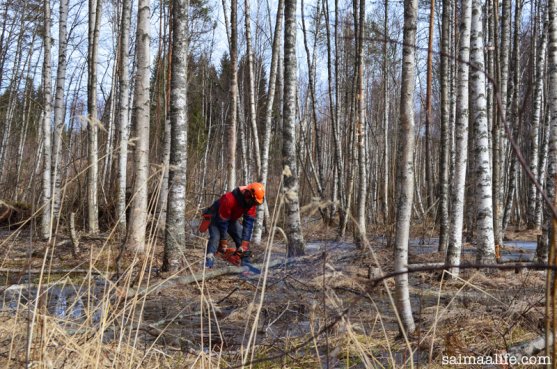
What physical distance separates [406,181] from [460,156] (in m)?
4.36

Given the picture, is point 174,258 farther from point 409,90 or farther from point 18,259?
point 409,90

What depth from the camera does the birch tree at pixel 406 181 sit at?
3.21m

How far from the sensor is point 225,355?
323cm

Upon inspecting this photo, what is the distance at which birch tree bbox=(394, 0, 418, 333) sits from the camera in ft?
10.5

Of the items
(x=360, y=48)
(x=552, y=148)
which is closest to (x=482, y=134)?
(x=552, y=148)

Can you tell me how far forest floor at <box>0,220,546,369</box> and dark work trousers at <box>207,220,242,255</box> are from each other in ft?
2.72

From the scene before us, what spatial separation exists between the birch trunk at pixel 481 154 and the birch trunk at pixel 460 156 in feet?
0.61

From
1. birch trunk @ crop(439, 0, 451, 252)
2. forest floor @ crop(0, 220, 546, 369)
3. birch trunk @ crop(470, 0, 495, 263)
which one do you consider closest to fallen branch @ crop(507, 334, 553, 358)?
forest floor @ crop(0, 220, 546, 369)

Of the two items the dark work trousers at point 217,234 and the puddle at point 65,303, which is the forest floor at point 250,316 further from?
the dark work trousers at point 217,234

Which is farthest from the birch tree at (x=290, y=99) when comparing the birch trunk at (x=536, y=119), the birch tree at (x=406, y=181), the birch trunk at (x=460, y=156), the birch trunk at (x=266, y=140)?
the birch trunk at (x=536, y=119)

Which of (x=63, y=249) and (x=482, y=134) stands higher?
(x=482, y=134)

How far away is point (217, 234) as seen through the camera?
26.6ft

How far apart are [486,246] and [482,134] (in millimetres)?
1715

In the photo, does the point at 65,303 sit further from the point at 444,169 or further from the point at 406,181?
the point at 444,169
